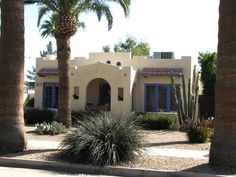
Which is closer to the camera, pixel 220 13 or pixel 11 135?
pixel 220 13

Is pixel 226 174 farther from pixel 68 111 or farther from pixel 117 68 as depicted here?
pixel 117 68

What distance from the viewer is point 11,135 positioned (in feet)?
47.5

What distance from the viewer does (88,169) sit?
12.5 meters

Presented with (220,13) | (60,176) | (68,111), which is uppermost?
(220,13)

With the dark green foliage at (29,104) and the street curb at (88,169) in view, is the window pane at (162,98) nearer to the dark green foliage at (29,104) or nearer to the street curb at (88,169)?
the dark green foliage at (29,104)

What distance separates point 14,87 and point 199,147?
7043 millimetres

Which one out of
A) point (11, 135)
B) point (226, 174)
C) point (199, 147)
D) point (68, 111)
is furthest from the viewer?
point (68, 111)

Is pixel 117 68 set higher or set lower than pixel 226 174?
higher

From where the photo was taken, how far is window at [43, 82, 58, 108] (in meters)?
33.4

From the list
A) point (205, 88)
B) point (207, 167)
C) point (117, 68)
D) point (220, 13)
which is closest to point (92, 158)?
point (207, 167)

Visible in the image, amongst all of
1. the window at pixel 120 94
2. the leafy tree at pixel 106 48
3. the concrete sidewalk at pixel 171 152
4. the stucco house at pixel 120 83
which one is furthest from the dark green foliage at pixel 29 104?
the leafy tree at pixel 106 48

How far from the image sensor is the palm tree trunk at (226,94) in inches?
472

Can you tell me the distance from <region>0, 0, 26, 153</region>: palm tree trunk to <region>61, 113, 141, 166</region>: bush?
5.81 ft

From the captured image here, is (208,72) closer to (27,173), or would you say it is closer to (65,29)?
(65,29)
